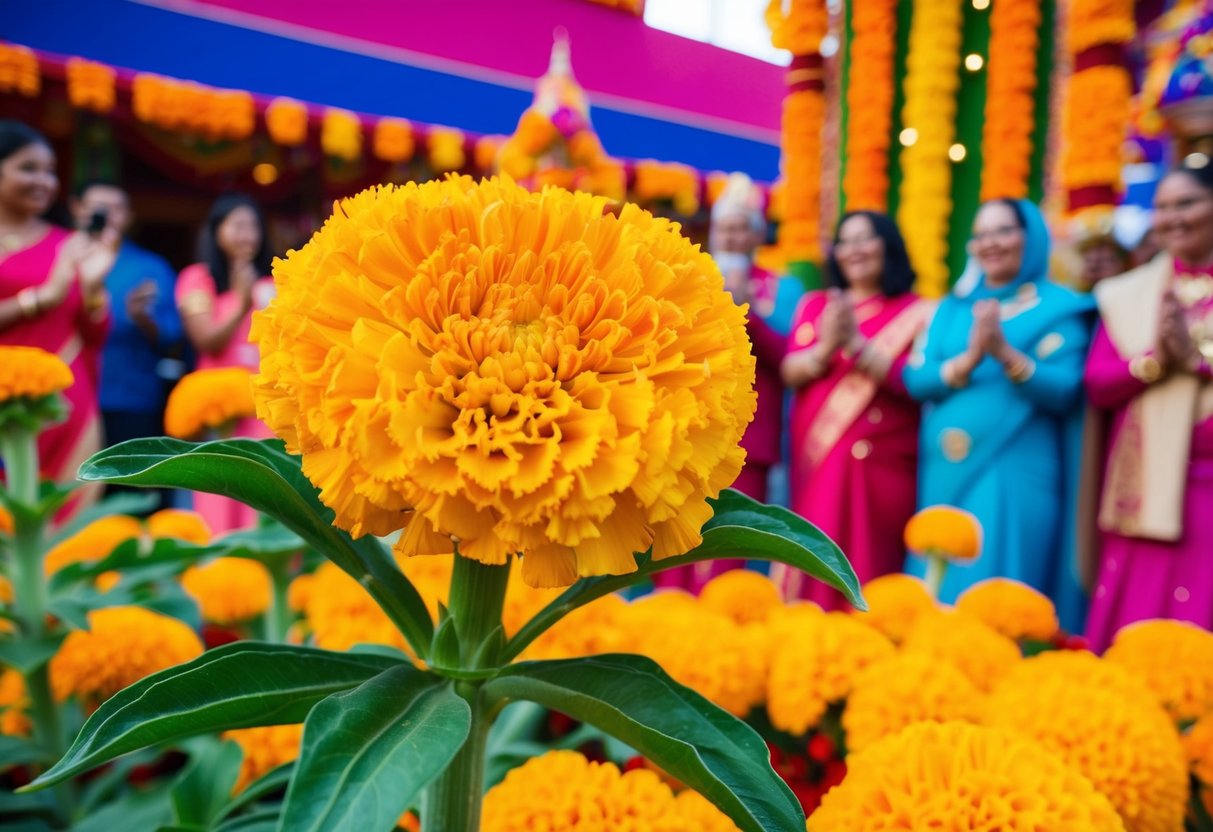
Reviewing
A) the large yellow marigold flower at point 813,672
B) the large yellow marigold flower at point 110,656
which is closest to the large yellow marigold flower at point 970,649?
the large yellow marigold flower at point 813,672

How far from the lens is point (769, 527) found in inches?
14.6

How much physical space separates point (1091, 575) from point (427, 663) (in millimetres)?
1924

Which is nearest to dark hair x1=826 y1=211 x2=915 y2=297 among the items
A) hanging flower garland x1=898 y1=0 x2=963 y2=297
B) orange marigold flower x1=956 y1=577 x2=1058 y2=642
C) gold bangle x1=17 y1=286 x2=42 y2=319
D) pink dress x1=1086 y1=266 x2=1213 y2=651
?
pink dress x1=1086 y1=266 x2=1213 y2=651

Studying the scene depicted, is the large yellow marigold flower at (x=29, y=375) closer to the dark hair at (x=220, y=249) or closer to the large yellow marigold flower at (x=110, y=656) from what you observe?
the large yellow marigold flower at (x=110, y=656)

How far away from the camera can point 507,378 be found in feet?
1.03

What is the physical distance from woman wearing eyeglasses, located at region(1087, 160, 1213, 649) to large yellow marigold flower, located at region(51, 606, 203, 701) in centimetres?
166

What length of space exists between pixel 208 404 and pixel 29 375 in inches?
9.7

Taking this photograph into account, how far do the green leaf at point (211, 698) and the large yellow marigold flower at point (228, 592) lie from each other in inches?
19.4

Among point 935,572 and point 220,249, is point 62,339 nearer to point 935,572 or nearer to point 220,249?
point 220,249

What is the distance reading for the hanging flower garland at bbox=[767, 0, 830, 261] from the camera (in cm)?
316

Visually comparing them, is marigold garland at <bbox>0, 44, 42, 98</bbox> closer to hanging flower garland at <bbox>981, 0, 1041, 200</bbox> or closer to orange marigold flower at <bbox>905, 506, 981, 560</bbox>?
hanging flower garland at <bbox>981, 0, 1041, 200</bbox>

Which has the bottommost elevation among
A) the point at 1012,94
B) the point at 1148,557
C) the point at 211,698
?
the point at 1148,557

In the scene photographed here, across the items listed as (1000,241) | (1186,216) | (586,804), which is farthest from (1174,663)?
(1000,241)

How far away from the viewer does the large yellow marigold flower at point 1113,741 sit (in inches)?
19.3
